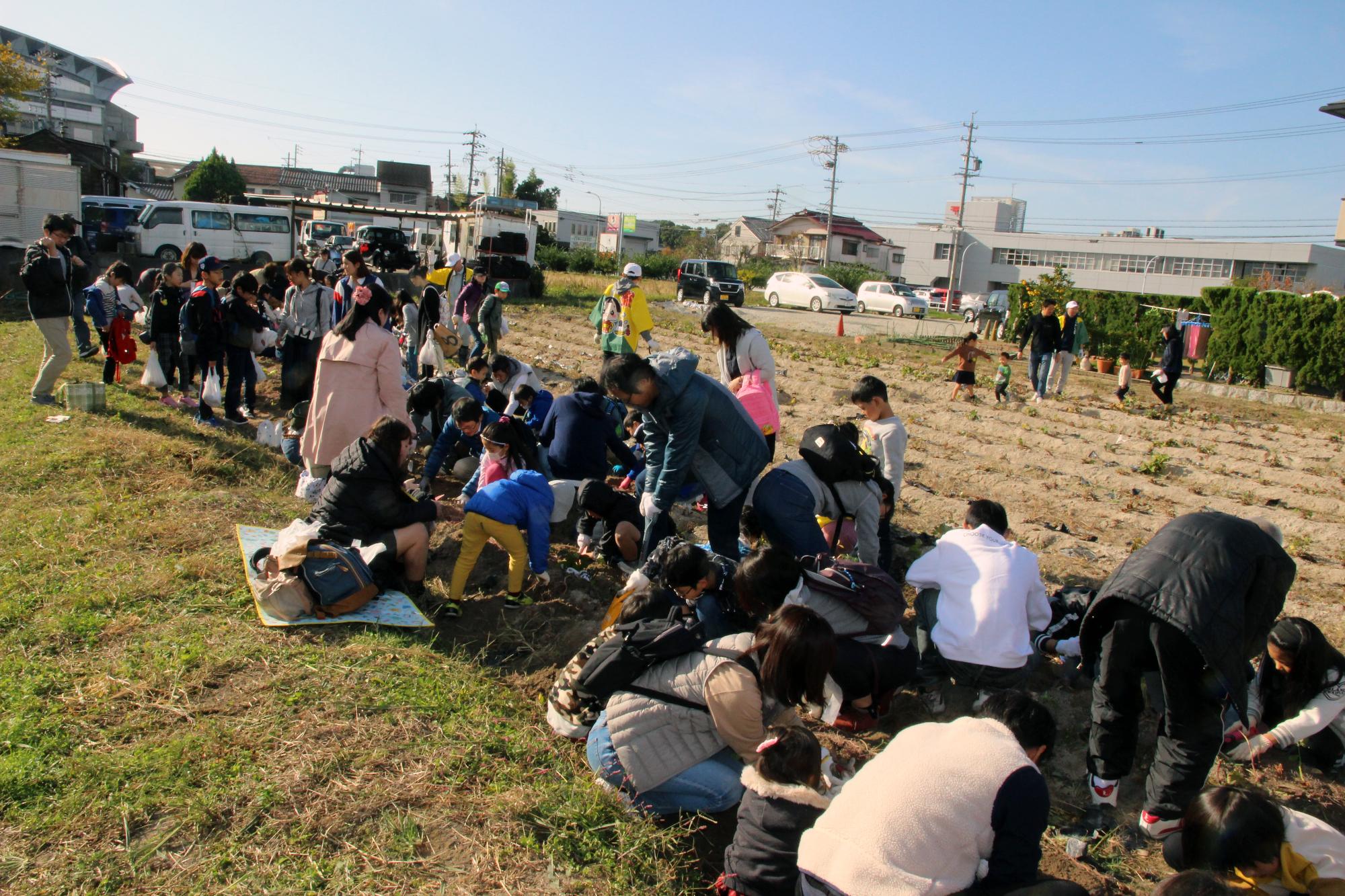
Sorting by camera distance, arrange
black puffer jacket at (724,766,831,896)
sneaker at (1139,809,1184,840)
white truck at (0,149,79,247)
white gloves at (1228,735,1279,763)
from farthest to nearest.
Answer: white truck at (0,149,79,247) → white gloves at (1228,735,1279,763) → sneaker at (1139,809,1184,840) → black puffer jacket at (724,766,831,896)

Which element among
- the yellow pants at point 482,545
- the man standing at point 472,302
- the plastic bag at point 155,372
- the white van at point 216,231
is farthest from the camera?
the white van at point 216,231

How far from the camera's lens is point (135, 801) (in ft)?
9.39

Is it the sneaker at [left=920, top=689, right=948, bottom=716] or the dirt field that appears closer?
the dirt field

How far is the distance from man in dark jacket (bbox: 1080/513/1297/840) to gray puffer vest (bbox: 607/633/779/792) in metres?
1.35

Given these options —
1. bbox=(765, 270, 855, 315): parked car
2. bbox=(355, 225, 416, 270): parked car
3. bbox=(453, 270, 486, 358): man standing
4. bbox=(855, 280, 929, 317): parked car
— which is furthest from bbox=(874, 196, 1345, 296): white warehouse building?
bbox=(453, 270, 486, 358): man standing

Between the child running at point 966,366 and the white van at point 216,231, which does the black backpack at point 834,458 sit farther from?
the white van at point 216,231

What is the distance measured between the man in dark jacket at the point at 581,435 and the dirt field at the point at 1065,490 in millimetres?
542

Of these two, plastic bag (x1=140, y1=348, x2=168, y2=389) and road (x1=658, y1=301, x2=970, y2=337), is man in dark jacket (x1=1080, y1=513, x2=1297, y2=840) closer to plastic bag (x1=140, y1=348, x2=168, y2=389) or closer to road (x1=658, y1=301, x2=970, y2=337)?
plastic bag (x1=140, y1=348, x2=168, y2=389)

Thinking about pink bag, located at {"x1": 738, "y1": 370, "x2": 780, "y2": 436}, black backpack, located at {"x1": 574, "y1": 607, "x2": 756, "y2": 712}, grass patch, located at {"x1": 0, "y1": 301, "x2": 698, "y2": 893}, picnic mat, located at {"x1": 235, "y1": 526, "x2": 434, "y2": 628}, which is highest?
pink bag, located at {"x1": 738, "y1": 370, "x2": 780, "y2": 436}

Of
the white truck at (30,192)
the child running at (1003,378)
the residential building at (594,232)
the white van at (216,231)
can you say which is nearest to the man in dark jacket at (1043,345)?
the child running at (1003,378)

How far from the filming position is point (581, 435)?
5.81 m

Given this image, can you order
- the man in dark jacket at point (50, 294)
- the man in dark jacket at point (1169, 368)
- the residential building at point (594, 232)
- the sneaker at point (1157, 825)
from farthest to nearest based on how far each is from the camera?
1. the residential building at point (594, 232)
2. the man in dark jacket at point (1169, 368)
3. the man in dark jacket at point (50, 294)
4. the sneaker at point (1157, 825)

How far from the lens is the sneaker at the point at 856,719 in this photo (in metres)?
3.79

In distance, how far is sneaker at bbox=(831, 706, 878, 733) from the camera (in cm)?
379
